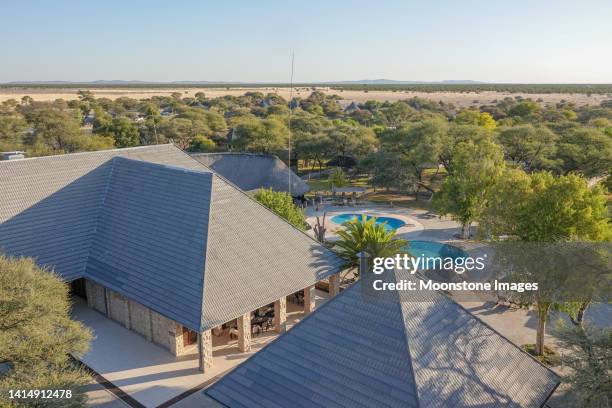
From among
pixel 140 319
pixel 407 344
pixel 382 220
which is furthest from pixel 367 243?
pixel 382 220

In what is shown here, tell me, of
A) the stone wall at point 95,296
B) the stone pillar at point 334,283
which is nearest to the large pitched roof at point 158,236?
the stone wall at point 95,296

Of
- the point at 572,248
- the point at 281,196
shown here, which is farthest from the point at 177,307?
the point at 572,248

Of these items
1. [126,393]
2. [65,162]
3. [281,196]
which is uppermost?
[65,162]

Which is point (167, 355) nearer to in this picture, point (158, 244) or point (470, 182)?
→ point (158, 244)

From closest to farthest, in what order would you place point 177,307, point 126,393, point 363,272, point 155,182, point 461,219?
point 363,272
point 126,393
point 177,307
point 155,182
point 461,219

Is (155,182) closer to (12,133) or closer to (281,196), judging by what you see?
(281,196)

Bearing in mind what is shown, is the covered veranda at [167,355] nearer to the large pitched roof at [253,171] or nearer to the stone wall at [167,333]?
the stone wall at [167,333]

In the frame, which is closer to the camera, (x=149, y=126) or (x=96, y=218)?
(x=96, y=218)
